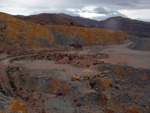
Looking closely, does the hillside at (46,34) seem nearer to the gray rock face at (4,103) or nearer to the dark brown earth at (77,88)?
the dark brown earth at (77,88)

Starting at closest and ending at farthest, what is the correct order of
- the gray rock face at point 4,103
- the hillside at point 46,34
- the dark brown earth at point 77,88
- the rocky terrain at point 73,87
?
the gray rock face at point 4,103 < the rocky terrain at point 73,87 < the dark brown earth at point 77,88 < the hillside at point 46,34

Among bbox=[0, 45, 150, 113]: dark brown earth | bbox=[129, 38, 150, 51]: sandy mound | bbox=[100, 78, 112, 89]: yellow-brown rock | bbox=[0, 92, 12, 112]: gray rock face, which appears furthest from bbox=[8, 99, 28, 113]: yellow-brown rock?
bbox=[129, 38, 150, 51]: sandy mound

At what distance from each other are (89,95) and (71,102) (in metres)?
1.22

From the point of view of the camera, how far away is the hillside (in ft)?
91.4

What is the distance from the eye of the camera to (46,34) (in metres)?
31.9

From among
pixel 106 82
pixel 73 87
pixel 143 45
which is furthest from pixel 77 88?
pixel 143 45

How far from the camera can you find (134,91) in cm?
1205

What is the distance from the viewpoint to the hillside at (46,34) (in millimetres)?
27873

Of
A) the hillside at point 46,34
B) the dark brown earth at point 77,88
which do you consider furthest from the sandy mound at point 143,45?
the dark brown earth at point 77,88

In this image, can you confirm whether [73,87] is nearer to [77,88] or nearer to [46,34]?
[77,88]

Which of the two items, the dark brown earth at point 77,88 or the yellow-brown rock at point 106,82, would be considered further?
the yellow-brown rock at point 106,82

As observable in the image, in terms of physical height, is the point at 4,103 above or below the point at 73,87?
above

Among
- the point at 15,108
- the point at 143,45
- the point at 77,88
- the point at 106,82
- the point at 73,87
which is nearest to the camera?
the point at 15,108

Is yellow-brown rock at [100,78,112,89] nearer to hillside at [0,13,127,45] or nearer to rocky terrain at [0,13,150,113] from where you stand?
rocky terrain at [0,13,150,113]
